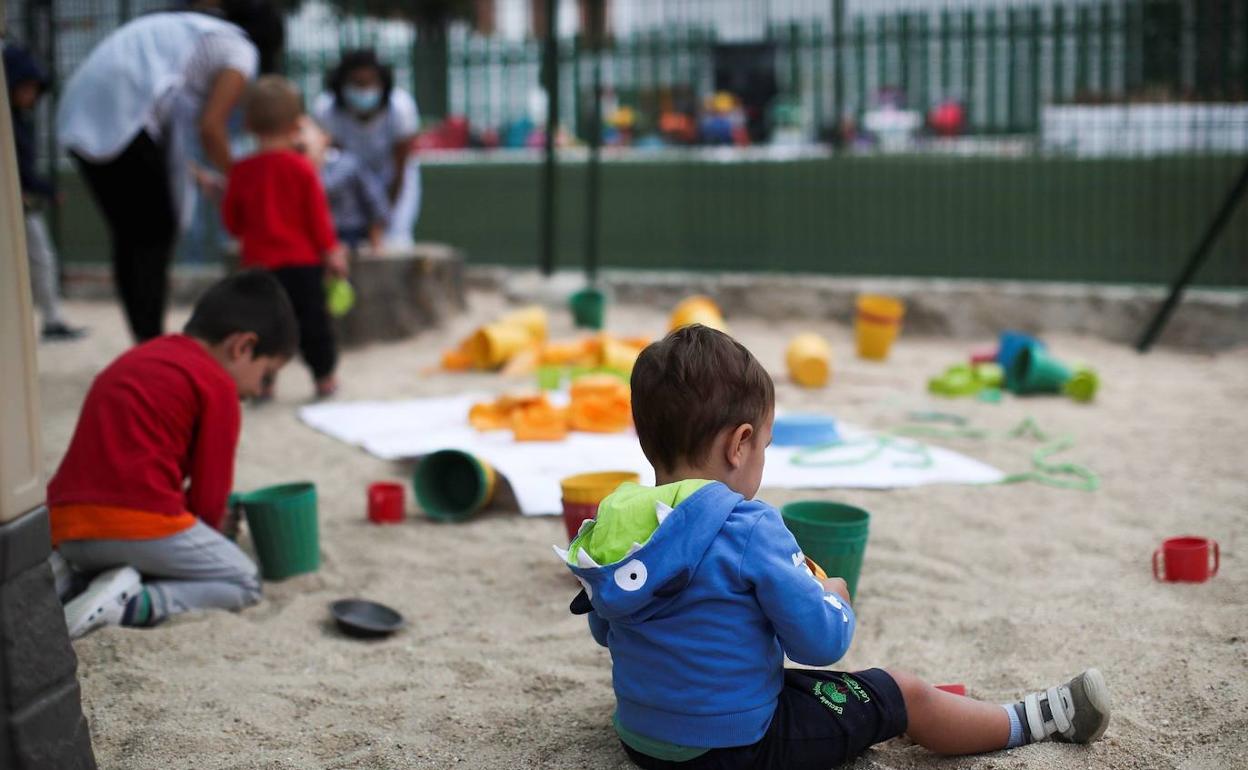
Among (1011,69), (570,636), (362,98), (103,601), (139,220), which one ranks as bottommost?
(570,636)

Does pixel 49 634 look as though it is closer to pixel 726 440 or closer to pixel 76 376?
pixel 726 440

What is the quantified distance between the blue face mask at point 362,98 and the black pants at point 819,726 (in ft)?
17.5

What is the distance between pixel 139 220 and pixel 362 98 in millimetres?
1973

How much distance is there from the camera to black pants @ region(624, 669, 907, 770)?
6.35 feet

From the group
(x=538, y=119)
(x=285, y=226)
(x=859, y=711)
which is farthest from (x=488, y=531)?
(x=538, y=119)

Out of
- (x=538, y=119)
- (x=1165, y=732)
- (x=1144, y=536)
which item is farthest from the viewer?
(x=538, y=119)

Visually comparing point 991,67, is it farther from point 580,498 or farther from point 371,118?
point 580,498

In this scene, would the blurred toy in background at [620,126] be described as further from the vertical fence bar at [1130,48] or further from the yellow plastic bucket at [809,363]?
the yellow plastic bucket at [809,363]

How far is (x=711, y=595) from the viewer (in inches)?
72.6

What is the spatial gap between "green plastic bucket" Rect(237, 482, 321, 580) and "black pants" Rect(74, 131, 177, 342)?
224 centimetres

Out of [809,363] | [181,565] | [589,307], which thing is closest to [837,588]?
[181,565]

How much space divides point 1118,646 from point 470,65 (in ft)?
24.3

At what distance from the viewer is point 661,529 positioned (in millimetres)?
1804

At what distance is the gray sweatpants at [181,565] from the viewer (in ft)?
9.27
